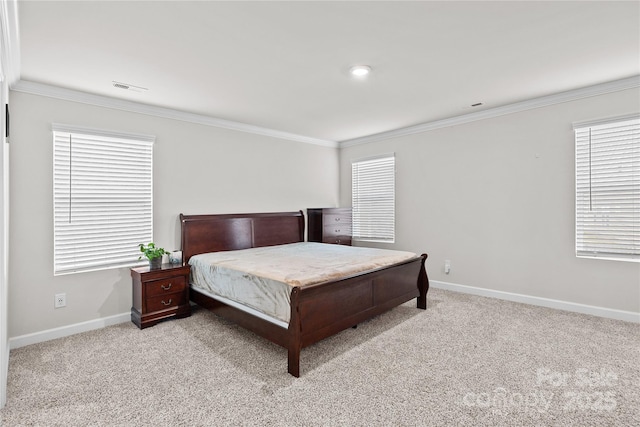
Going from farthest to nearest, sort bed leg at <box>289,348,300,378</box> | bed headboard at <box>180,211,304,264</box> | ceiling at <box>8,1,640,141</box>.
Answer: bed headboard at <box>180,211,304,264</box>, bed leg at <box>289,348,300,378</box>, ceiling at <box>8,1,640,141</box>

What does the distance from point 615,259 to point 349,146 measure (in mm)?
Result: 3953

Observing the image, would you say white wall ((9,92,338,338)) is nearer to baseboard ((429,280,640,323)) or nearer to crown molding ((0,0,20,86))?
crown molding ((0,0,20,86))

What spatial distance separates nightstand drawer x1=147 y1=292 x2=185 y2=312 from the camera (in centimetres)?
334

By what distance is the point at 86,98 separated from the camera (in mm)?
3289

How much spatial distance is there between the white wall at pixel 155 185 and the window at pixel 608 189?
143 inches

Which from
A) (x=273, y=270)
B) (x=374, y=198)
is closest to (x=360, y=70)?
(x=273, y=270)

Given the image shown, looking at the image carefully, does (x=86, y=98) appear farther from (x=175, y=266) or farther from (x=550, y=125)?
(x=550, y=125)

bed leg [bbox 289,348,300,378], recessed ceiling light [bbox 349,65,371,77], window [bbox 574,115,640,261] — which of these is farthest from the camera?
window [bbox 574,115,640,261]

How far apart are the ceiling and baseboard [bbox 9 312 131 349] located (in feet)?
7.70

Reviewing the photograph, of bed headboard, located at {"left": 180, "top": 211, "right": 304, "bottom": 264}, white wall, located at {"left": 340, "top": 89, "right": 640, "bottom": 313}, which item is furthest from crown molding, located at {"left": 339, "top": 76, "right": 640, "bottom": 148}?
bed headboard, located at {"left": 180, "top": 211, "right": 304, "bottom": 264}

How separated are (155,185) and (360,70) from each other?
2.65 metres

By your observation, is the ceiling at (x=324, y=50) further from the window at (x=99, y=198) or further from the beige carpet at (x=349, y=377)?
the beige carpet at (x=349, y=377)

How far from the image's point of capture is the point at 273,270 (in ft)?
9.27

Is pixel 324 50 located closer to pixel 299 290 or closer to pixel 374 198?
pixel 299 290
